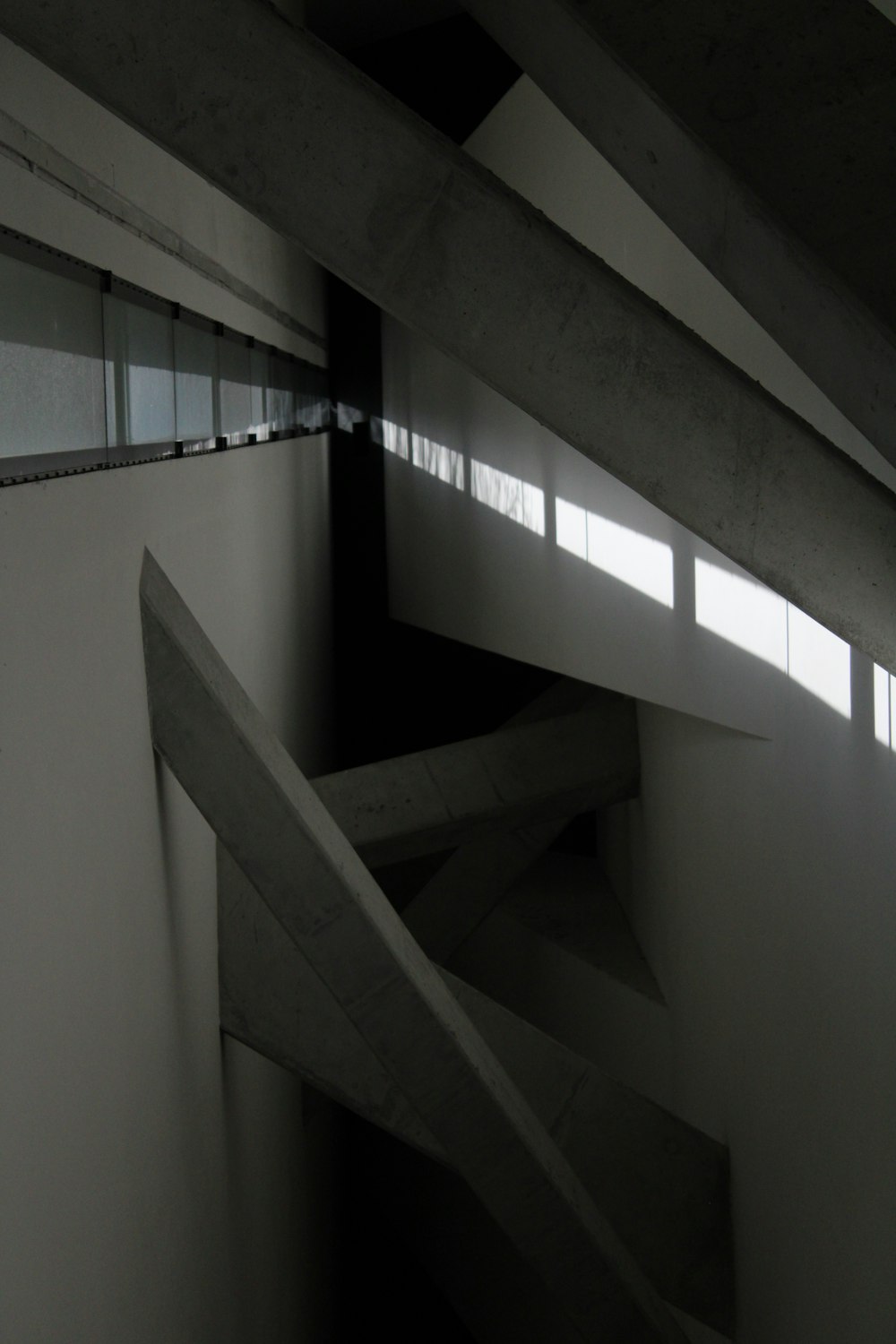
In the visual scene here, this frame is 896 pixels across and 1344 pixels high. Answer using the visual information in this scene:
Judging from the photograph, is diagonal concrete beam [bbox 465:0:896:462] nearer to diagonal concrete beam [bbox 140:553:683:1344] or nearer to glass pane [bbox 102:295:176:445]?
glass pane [bbox 102:295:176:445]

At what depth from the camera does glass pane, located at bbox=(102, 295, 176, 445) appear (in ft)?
12.5

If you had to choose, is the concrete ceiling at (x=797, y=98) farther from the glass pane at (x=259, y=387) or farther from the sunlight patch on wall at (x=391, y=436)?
the sunlight patch on wall at (x=391, y=436)

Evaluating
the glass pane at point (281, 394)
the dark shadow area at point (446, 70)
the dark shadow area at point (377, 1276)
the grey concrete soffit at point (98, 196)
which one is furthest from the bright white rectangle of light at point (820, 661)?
the dark shadow area at point (377, 1276)

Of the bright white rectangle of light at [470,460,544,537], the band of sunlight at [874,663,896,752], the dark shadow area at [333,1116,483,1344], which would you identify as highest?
the bright white rectangle of light at [470,460,544,537]

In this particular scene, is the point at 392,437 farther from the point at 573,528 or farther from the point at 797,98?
the point at 797,98

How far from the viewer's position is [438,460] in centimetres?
1038

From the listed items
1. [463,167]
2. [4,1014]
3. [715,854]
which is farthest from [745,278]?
[715,854]

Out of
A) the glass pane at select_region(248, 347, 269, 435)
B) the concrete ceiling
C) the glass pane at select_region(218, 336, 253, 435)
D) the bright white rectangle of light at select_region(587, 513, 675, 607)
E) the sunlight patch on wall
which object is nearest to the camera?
the concrete ceiling

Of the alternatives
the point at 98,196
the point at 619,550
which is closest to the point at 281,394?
the point at 619,550

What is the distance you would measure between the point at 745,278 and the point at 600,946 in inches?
305

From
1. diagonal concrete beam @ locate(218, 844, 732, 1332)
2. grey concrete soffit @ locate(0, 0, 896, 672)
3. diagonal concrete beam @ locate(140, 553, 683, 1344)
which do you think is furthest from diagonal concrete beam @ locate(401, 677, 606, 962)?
grey concrete soffit @ locate(0, 0, 896, 672)

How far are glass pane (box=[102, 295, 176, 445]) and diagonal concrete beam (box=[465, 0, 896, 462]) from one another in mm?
1565

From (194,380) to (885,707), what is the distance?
3248mm

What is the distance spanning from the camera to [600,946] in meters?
9.83
